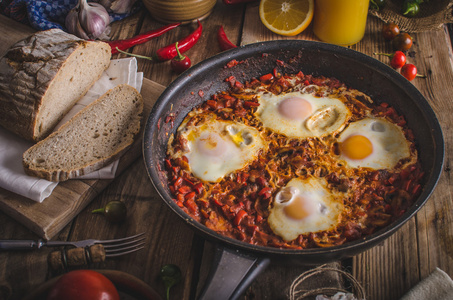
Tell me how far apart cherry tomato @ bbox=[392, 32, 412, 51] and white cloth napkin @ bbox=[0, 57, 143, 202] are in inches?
111

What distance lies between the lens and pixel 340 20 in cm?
454

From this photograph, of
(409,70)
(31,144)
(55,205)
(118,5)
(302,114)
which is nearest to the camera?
(55,205)

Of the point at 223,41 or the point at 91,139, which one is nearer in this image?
the point at 91,139

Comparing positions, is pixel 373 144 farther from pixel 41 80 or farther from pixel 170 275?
pixel 41 80

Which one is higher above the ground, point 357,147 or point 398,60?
point 398,60

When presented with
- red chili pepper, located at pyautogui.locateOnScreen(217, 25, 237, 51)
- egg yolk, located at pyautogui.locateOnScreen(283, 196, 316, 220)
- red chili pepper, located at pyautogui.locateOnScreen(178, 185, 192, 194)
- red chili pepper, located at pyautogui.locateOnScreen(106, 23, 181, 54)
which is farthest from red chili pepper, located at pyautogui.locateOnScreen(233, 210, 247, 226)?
red chili pepper, located at pyautogui.locateOnScreen(106, 23, 181, 54)

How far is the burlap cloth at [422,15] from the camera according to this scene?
475 cm

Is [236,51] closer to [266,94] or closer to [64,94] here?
[266,94]

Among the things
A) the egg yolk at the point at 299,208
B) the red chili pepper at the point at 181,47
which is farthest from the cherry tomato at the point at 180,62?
the egg yolk at the point at 299,208

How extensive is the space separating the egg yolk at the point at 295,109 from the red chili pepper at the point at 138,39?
2081 millimetres

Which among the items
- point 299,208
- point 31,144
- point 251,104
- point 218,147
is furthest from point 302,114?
point 31,144

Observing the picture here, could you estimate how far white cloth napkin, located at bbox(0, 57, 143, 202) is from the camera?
11.5ft

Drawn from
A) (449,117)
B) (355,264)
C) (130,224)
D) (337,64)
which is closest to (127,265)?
(130,224)

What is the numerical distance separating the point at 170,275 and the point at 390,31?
11.9ft
